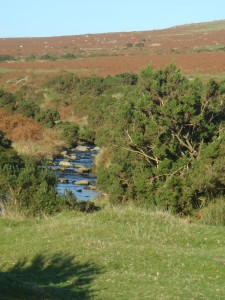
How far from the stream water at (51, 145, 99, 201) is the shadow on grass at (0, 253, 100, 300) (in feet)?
43.3

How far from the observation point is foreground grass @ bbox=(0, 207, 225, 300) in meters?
9.94

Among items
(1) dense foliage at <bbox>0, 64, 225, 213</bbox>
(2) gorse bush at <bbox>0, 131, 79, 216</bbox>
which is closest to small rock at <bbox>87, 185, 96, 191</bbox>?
(1) dense foliage at <bbox>0, 64, 225, 213</bbox>

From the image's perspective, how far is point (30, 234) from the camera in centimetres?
1467

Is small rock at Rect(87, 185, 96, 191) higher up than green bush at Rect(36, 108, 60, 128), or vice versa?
green bush at Rect(36, 108, 60, 128)

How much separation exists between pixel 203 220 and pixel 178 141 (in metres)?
5.35

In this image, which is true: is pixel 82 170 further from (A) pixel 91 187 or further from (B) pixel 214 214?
(B) pixel 214 214

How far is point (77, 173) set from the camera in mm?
31188

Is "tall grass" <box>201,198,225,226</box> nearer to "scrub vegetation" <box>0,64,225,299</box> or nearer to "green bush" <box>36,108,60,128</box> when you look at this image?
"scrub vegetation" <box>0,64,225,299</box>

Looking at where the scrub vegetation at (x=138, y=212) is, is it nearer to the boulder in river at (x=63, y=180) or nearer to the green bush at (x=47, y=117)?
the boulder in river at (x=63, y=180)

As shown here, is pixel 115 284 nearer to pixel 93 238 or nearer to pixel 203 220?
pixel 93 238

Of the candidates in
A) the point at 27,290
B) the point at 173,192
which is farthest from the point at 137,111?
the point at 27,290

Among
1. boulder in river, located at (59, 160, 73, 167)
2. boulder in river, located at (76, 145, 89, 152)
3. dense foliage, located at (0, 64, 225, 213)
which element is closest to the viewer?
dense foliage, located at (0, 64, 225, 213)

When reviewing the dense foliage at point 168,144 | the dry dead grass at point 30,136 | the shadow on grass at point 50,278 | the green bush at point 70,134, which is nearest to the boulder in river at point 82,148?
the green bush at point 70,134

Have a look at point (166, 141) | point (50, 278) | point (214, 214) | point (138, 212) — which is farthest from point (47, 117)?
point (50, 278)
